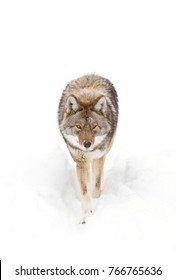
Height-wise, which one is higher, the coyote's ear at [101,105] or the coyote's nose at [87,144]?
the coyote's ear at [101,105]

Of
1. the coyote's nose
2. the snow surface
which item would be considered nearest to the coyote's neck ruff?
the coyote's nose

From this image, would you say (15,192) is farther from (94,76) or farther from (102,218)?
(94,76)

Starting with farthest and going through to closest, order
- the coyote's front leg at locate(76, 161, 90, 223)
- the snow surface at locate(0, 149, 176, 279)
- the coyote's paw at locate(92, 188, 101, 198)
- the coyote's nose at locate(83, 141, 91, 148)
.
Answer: the coyote's paw at locate(92, 188, 101, 198) < the coyote's front leg at locate(76, 161, 90, 223) < the coyote's nose at locate(83, 141, 91, 148) < the snow surface at locate(0, 149, 176, 279)

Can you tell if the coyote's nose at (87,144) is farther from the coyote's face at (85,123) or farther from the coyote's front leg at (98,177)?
the coyote's front leg at (98,177)

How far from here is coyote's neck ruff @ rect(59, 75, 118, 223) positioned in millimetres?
6207

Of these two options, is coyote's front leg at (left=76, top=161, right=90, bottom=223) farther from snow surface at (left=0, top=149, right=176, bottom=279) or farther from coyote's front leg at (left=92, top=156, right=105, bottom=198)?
coyote's front leg at (left=92, top=156, right=105, bottom=198)

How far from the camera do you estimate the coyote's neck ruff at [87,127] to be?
6207 millimetres

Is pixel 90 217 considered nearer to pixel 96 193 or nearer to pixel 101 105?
pixel 96 193

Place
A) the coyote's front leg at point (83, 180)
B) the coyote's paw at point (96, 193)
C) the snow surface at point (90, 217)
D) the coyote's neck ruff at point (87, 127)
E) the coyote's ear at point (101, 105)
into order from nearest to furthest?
1. the snow surface at point (90, 217)
2. the coyote's neck ruff at point (87, 127)
3. the coyote's ear at point (101, 105)
4. the coyote's front leg at point (83, 180)
5. the coyote's paw at point (96, 193)

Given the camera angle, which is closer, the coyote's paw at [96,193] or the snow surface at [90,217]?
the snow surface at [90,217]

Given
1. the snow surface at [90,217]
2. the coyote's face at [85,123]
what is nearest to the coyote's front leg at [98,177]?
the snow surface at [90,217]

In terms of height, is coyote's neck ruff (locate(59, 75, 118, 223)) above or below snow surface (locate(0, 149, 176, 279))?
above

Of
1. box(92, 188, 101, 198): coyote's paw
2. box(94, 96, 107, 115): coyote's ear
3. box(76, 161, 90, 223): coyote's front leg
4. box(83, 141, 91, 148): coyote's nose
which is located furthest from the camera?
box(92, 188, 101, 198): coyote's paw

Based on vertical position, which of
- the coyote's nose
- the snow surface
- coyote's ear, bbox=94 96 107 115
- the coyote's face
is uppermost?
coyote's ear, bbox=94 96 107 115
